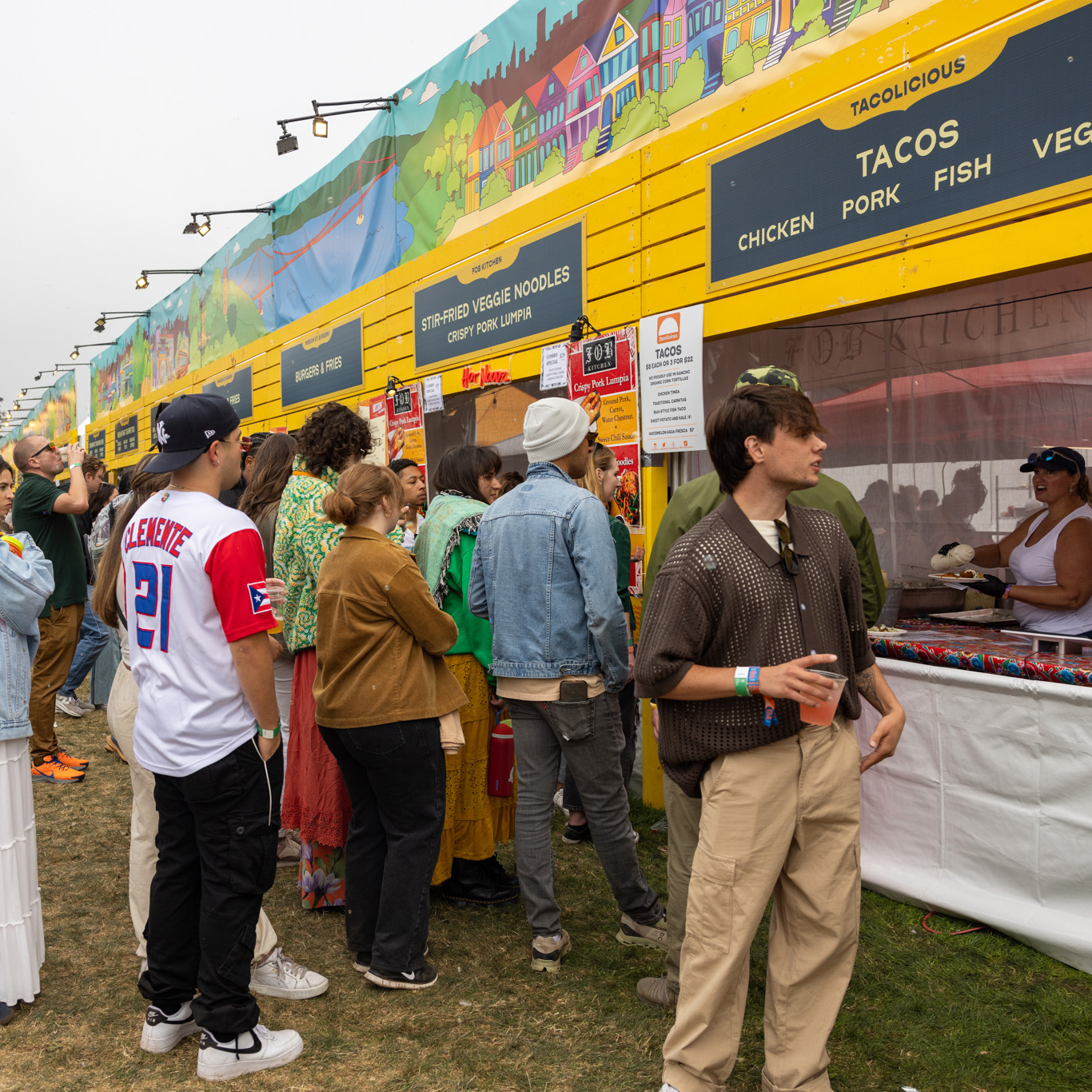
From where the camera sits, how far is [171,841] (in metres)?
2.45

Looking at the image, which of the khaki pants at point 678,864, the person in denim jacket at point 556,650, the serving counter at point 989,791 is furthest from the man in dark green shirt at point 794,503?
the serving counter at point 989,791

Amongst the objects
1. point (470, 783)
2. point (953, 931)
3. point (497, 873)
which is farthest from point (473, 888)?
point (953, 931)

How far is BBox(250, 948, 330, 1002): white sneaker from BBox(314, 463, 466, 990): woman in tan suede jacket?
0.17 metres

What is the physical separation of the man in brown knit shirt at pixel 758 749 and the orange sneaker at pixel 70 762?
4.70 m

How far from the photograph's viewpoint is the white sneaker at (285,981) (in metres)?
2.86

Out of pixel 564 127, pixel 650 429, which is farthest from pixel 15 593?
pixel 564 127

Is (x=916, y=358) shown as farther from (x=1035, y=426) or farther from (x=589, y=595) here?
(x=589, y=595)

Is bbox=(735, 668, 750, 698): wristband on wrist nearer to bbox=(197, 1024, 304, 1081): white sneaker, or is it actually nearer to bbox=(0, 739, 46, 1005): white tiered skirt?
bbox=(197, 1024, 304, 1081): white sneaker

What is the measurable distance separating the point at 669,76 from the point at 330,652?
3436mm

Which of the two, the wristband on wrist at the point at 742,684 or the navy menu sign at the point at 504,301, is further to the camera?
the navy menu sign at the point at 504,301

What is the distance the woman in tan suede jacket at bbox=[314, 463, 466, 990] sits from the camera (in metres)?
2.74

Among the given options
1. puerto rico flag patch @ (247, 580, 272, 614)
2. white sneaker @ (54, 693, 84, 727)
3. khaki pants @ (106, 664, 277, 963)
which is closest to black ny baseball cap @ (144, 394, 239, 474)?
puerto rico flag patch @ (247, 580, 272, 614)

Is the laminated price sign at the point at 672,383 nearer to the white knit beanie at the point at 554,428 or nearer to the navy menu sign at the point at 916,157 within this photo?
the navy menu sign at the point at 916,157

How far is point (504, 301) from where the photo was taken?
5.93m
